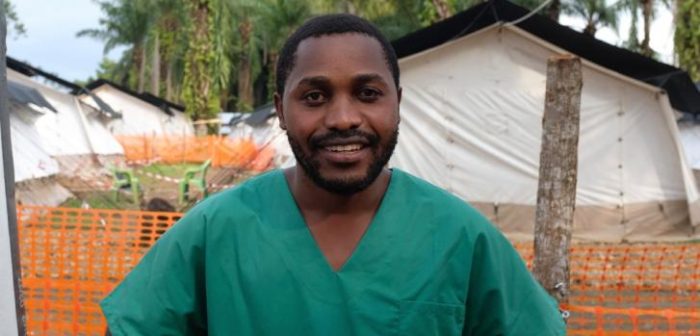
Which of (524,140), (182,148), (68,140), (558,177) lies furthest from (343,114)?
(182,148)

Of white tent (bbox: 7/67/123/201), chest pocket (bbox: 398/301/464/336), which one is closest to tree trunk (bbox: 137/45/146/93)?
white tent (bbox: 7/67/123/201)

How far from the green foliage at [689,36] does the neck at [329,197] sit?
58.1ft

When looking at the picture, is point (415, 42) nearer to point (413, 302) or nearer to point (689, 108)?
point (689, 108)

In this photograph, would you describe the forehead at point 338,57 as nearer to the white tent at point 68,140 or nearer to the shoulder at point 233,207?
the shoulder at point 233,207

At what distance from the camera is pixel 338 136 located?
1.58 metres

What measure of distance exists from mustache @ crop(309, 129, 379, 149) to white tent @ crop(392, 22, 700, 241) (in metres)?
10.5

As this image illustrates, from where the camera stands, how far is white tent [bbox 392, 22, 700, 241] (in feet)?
38.4

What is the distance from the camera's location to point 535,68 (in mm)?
11812

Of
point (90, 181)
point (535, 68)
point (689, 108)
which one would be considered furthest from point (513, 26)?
point (90, 181)

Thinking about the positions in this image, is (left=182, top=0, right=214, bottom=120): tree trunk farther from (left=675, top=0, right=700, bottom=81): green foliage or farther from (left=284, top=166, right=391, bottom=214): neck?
(left=284, top=166, right=391, bottom=214): neck

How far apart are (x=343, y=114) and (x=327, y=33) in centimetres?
21

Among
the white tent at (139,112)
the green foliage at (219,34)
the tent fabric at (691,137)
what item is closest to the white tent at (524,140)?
the tent fabric at (691,137)

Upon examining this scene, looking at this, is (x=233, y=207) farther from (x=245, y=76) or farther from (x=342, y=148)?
(x=245, y=76)

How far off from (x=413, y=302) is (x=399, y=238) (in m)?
0.15
